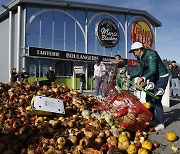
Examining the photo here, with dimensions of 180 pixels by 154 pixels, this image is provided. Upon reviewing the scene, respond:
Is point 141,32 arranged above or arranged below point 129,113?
above

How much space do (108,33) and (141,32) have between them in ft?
20.3

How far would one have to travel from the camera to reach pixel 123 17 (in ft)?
108

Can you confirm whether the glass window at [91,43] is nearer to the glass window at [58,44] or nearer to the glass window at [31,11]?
the glass window at [58,44]

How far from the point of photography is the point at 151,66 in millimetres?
6434

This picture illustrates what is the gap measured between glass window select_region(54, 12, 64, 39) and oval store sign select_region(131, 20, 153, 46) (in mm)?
10174

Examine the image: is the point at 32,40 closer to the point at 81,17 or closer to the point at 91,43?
the point at 81,17

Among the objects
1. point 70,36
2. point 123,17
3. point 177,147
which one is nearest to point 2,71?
point 70,36

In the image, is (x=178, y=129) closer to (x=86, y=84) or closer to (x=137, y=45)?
(x=137, y=45)

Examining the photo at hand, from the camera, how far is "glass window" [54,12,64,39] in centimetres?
2602


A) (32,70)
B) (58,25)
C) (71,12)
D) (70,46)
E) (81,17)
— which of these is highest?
(71,12)

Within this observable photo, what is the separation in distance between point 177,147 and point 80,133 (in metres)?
1.88

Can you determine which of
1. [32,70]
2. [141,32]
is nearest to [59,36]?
[32,70]

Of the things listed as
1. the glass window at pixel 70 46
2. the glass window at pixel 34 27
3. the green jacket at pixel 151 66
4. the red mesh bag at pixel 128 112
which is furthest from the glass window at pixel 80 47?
the red mesh bag at pixel 128 112

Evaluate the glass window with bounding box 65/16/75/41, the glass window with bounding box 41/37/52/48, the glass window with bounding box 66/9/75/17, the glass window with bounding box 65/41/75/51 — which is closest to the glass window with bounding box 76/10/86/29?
the glass window with bounding box 66/9/75/17
